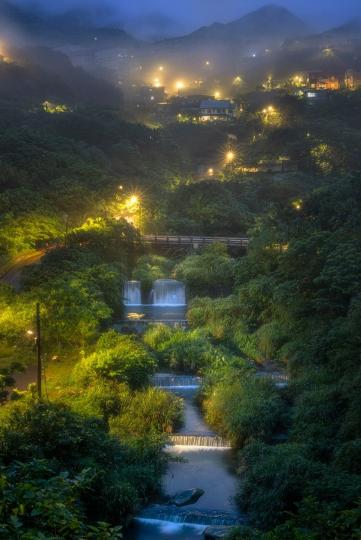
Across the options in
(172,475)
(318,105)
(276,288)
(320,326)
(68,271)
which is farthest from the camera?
A: (318,105)

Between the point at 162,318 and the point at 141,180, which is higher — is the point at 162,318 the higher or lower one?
the lower one

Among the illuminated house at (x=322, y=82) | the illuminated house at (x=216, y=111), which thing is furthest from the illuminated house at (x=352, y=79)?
the illuminated house at (x=216, y=111)

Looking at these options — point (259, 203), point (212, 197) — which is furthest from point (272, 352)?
point (259, 203)

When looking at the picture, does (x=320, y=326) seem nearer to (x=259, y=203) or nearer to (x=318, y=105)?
(x=259, y=203)

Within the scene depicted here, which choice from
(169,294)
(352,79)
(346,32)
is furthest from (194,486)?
(346,32)

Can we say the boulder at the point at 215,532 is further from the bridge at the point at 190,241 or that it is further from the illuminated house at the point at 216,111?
the illuminated house at the point at 216,111

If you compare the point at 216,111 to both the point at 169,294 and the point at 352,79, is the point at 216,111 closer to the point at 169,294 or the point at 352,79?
the point at 352,79
